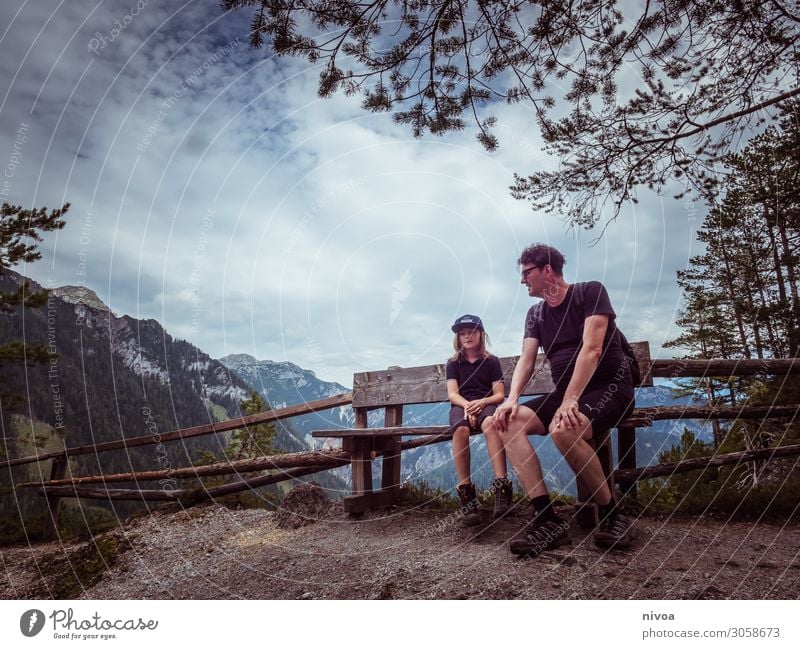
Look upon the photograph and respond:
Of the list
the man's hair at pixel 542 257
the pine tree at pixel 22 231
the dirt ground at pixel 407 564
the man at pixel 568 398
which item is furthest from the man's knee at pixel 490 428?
the pine tree at pixel 22 231

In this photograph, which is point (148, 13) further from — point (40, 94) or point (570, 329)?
point (570, 329)

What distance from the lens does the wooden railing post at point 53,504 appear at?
4.89 meters

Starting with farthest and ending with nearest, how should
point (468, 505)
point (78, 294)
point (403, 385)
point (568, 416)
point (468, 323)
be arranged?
1. point (403, 385)
2. point (78, 294)
3. point (468, 323)
4. point (468, 505)
5. point (568, 416)

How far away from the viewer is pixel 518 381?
2.30 m

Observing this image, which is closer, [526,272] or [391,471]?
[526,272]

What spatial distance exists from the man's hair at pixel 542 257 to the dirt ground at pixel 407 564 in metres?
1.30

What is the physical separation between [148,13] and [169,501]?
12.4 feet

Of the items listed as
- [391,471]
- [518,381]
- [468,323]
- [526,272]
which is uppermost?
[526,272]

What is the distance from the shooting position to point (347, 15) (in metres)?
2.60

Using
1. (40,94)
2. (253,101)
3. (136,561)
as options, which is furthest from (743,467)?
(40,94)

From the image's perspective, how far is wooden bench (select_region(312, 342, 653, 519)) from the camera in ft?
8.98

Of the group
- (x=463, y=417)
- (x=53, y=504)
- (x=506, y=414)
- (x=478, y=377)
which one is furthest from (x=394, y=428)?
(x=53, y=504)

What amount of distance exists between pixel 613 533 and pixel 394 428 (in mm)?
1380

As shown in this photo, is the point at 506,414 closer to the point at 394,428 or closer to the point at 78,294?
the point at 394,428
